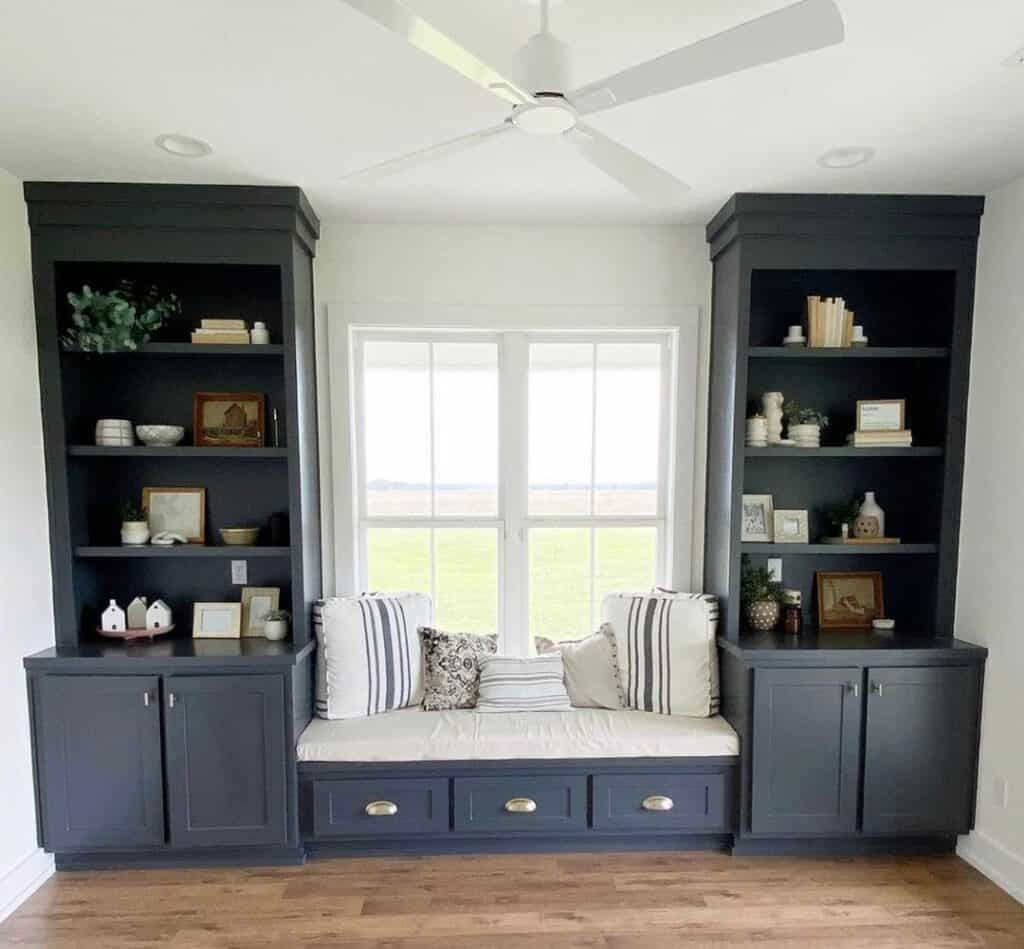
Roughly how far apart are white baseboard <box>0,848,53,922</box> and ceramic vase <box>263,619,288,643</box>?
1.15 meters

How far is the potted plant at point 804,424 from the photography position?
8.82 ft

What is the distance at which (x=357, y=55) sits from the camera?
159 cm

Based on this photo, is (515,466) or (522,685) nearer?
(522,685)

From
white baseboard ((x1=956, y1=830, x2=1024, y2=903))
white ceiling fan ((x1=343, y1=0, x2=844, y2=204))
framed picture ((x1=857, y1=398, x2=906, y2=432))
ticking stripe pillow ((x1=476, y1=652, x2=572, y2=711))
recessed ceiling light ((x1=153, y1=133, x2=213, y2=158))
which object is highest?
recessed ceiling light ((x1=153, y1=133, x2=213, y2=158))

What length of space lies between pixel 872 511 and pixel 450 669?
2069 millimetres

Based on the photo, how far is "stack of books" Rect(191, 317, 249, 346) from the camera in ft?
8.41

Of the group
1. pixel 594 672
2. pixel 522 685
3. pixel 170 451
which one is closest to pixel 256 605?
pixel 170 451

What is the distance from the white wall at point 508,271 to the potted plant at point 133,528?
767 millimetres

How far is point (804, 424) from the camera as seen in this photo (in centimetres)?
270

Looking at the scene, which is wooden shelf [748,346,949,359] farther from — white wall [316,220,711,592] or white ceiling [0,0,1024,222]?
white ceiling [0,0,1024,222]

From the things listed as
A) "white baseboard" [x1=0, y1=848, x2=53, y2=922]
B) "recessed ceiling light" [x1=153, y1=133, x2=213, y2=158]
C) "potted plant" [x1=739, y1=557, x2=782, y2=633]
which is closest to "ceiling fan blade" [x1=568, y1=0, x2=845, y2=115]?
"recessed ceiling light" [x1=153, y1=133, x2=213, y2=158]

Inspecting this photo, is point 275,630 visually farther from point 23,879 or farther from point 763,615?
point 763,615

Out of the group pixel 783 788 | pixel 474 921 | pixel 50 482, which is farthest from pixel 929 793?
pixel 50 482

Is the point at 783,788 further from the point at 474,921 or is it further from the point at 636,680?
the point at 474,921
